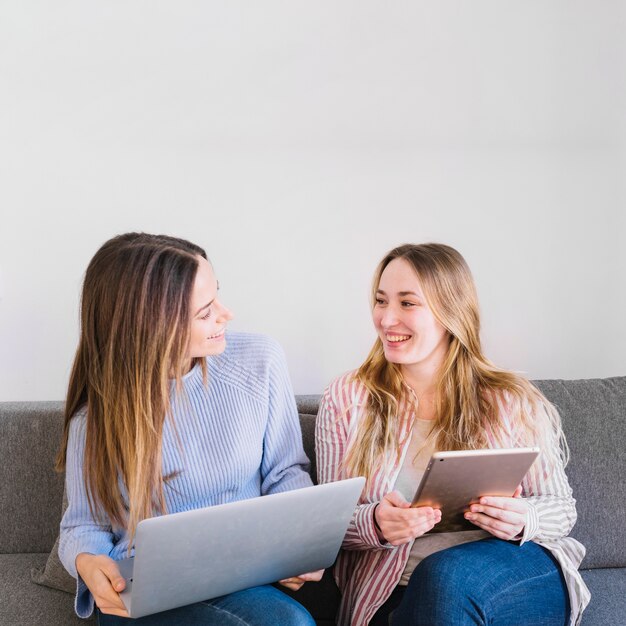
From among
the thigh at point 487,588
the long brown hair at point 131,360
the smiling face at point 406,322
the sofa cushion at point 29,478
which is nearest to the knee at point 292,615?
the thigh at point 487,588

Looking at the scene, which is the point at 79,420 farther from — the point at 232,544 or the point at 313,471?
the point at 313,471

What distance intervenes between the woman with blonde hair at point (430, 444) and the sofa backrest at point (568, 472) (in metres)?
0.08

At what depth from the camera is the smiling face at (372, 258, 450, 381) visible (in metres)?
1.53

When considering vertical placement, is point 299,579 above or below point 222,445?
below

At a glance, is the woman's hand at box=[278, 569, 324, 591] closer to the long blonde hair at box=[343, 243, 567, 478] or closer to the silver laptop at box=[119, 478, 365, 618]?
the silver laptop at box=[119, 478, 365, 618]

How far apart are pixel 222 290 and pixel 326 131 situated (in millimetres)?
504

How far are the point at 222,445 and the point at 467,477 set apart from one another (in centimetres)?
49

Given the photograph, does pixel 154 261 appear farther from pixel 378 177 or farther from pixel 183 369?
pixel 378 177

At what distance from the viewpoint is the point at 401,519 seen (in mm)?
1320

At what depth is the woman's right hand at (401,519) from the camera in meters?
1.31

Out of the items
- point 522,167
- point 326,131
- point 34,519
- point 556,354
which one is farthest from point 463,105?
point 34,519

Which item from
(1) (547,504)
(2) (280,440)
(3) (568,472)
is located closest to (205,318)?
(2) (280,440)

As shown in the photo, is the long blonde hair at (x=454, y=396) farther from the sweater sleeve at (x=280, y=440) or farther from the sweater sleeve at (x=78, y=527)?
the sweater sleeve at (x=78, y=527)

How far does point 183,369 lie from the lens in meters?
1.50
